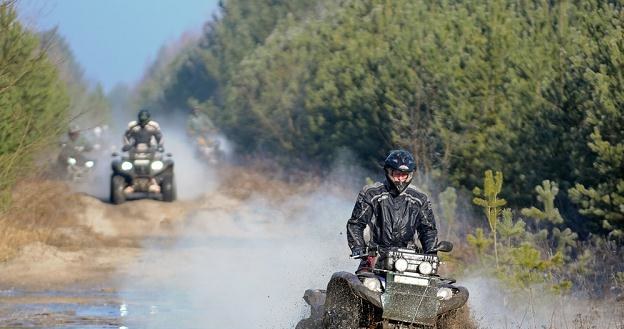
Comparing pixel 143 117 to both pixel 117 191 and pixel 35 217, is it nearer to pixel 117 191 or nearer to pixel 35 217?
pixel 117 191

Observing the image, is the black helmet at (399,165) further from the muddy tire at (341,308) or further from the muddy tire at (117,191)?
the muddy tire at (117,191)

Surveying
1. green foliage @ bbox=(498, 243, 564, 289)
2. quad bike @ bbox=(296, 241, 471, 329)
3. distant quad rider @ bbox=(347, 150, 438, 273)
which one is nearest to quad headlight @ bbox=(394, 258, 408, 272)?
quad bike @ bbox=(296, 241, 471, 329)

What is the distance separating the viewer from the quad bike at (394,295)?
37.9ft

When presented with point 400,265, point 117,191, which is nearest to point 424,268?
point 400,265

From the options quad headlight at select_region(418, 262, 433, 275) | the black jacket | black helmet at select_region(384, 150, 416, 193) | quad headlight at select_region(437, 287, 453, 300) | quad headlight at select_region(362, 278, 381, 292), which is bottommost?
quad headlight at select_region(437, 287, 453, 300)

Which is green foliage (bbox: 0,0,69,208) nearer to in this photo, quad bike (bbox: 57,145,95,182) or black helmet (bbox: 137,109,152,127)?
black helmet (bbox: 137,109,152,127)

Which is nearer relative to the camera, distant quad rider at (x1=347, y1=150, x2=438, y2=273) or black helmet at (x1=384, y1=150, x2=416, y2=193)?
black helmet at (x1=384, y1=150, x2=416, y2=193)

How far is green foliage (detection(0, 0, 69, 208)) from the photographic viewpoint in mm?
19906

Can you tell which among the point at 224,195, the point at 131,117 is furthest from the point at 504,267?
the point at 131,117

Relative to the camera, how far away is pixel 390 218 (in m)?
12.5

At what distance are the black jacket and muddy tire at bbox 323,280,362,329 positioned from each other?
21.8 inches

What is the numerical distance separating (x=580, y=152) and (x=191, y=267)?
24.7 ft

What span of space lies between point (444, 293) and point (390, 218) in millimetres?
990

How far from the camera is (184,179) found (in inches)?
1825
